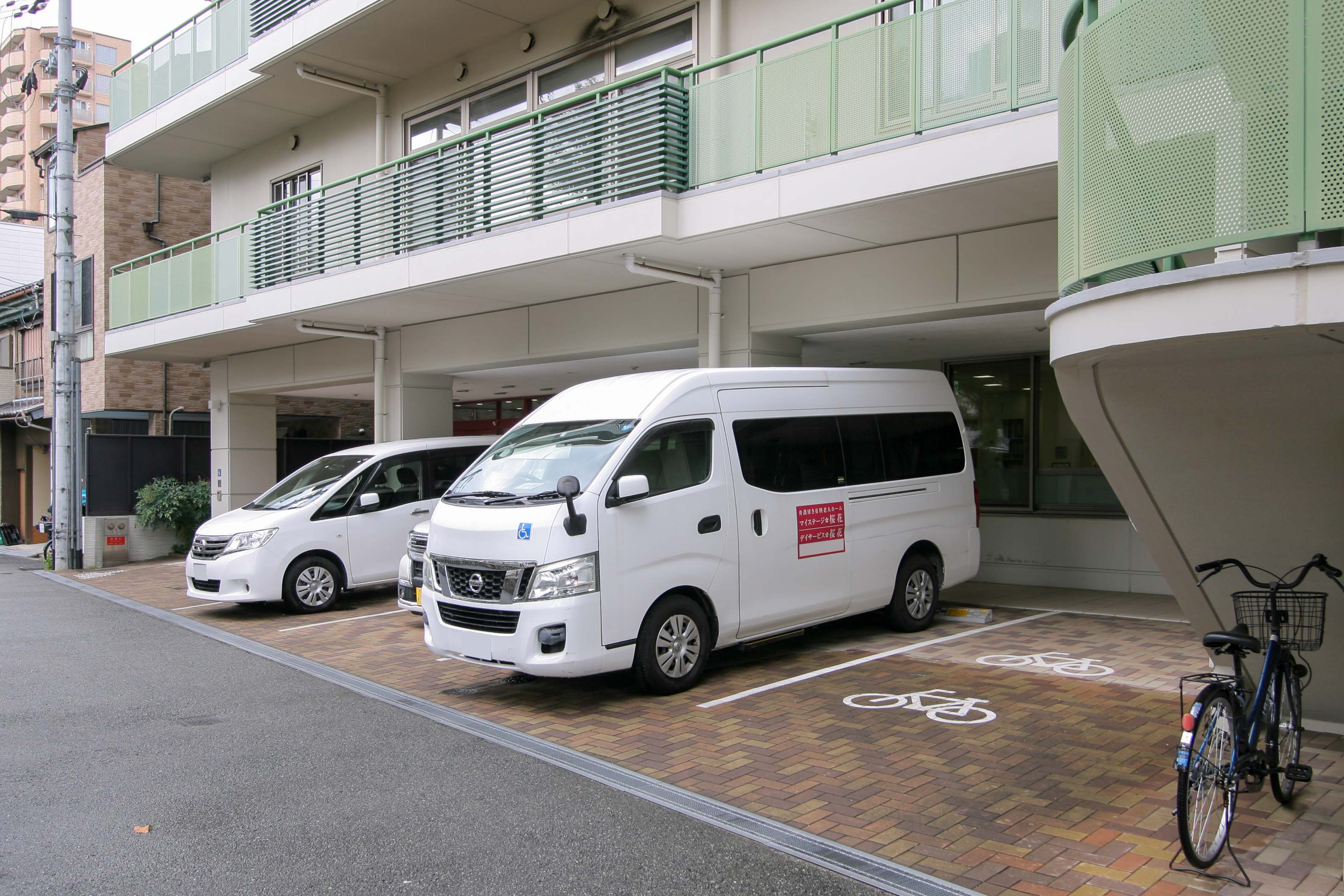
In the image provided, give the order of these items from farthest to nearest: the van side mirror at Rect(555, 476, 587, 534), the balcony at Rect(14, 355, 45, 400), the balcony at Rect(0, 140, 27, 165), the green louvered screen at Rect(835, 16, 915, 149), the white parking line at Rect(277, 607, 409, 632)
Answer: the balcony at Rect(0, 140, 27, 165) < the balcony at Rect(14, 355, 45, 400) < the white parking line at Rect(277, 607, 409, 632) < the green louvered screen at Rect(835, 16, 915, 149) < the van side mirror at Rect(555, 476, 587, 534)

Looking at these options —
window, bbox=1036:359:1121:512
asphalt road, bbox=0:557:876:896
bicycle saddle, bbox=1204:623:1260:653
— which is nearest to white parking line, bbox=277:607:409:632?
asphalt road, bbox=0:557:876:896

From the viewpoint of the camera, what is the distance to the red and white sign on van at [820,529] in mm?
8523

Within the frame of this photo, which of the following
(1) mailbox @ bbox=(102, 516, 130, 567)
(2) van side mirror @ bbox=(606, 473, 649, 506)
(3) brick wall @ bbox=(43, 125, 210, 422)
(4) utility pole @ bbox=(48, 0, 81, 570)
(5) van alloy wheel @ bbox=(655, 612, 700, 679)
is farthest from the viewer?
(3) brick wall @ bbox=(43, 125, 210, 422)

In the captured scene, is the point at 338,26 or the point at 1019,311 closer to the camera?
the point at 1019,311

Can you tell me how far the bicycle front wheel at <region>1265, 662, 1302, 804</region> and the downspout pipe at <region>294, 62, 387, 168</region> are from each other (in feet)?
49.3

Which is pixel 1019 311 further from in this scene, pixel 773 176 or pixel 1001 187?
pixel 773 176

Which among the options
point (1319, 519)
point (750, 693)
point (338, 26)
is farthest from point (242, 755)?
point (338, 26)

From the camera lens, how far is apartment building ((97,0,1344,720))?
17.5 feet

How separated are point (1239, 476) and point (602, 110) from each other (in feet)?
24.0

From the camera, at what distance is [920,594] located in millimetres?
9867

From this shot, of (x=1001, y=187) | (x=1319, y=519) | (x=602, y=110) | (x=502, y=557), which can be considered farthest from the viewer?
(x=602, y=110)

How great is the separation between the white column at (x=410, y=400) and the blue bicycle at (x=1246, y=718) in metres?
13.1

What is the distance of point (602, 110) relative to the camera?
34.7 ft

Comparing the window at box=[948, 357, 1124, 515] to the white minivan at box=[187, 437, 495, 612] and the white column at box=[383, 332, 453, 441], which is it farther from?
the white column at box=[383, 332, 453, 441]
